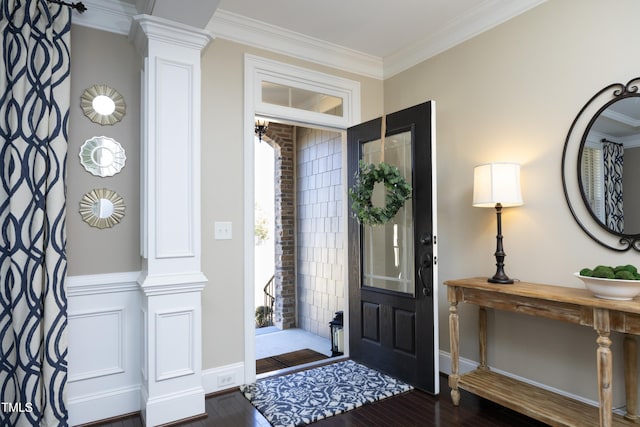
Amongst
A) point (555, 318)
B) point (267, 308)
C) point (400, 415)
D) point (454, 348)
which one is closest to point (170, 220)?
point (400, 415)

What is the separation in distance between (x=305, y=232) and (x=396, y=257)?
245cm

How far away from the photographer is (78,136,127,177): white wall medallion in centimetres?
258

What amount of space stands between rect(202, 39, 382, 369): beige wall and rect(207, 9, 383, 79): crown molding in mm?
109

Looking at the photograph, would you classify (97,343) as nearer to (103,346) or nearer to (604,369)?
(103,346)

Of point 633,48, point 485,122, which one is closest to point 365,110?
point 485,122

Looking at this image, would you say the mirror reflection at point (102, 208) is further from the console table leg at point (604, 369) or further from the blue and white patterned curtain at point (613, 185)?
the blue and white patterned curtain at point (613, 185)

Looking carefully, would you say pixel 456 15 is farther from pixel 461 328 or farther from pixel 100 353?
pixel 100 353

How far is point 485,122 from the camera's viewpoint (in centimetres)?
296

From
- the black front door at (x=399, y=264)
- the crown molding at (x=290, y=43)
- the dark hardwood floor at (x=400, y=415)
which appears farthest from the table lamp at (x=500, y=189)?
the crown molding at (x=290, y=43)

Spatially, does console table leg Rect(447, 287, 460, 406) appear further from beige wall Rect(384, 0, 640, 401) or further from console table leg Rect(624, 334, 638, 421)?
console table leg Rect(624, 334, 638, 421)

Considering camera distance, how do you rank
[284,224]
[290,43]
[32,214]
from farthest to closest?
[284,224], [290,43], [32,214]

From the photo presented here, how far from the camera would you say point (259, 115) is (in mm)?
3229

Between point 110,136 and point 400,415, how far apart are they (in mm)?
2776

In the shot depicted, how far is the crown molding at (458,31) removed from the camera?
9.12 feet
